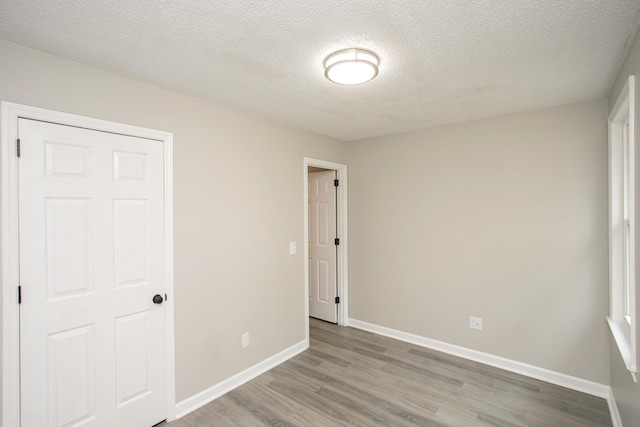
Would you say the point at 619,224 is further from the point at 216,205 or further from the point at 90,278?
the point at 90,278

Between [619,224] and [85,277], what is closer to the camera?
[85,277]

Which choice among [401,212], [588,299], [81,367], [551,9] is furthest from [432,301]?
[81,367]

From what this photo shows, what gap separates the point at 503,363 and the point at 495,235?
1261 millimetres

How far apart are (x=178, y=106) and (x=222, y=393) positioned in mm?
2396

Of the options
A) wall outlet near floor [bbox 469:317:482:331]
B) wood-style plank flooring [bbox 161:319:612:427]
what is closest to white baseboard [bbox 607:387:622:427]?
wood-style plank flooring [bbox 161:319:612:427]

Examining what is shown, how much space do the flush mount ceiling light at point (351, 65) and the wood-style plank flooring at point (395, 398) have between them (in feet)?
7.92

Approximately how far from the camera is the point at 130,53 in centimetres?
181

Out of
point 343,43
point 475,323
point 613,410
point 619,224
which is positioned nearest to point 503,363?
point 475,323

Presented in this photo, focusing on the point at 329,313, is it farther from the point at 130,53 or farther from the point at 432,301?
the point at 130,53

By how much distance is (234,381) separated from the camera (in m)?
2.78

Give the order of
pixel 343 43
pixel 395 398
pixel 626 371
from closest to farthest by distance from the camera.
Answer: pixel 343 43
pixel 626 371
pixel 395 398

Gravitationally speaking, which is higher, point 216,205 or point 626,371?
point 216,205

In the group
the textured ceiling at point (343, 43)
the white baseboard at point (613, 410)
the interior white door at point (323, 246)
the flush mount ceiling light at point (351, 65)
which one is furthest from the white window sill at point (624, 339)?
the interior white door at point (323, 246)

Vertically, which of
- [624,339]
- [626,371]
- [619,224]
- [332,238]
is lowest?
[626,371]
